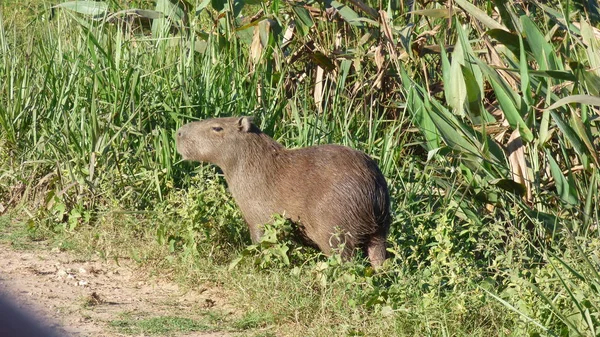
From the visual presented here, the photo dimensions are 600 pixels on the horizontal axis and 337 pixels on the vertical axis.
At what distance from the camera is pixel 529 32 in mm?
4293

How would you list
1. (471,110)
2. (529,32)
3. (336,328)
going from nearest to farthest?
1. (336,328)
2. (529,32)
3. (471,110)

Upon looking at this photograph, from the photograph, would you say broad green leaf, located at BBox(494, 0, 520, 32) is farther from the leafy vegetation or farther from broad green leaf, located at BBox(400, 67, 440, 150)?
broad green leaf, located at BBox(400, 67, 440, 150)

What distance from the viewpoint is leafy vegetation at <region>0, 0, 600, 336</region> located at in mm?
3416

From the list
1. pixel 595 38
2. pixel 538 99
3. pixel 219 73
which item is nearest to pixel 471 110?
pixel 538 99

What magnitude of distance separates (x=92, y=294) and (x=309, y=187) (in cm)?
111

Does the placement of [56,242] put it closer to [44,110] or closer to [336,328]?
[44,110]

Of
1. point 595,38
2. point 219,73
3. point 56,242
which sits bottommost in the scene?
point 56,242

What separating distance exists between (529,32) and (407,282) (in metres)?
1.68

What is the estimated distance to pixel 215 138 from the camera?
14.3ft

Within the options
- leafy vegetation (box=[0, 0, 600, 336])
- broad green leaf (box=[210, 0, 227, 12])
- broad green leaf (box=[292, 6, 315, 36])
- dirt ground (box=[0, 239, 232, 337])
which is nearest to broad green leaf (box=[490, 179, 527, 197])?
leafy vegetation (box=[0, 0, 600, 336])

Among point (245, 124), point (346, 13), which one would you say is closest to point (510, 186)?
point (245, 124)

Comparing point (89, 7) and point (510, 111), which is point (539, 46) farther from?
point (89, 7)

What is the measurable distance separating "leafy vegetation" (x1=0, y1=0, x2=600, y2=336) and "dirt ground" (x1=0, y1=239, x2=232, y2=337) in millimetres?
146

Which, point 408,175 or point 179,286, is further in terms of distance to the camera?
point 408,175
